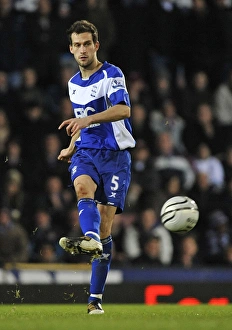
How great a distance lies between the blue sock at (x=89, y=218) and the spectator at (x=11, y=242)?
476 centimetres

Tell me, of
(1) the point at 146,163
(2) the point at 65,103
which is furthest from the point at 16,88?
(1) the point at 146,163

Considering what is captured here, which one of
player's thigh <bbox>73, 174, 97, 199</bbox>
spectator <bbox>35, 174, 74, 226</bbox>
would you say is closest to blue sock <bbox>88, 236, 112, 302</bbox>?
player's thigh <bbox>73, 174, 97, 199</bbox>

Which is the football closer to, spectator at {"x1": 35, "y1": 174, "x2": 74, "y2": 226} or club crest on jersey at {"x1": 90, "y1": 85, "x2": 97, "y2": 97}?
club crest on jersey at {"x1": 90, "y1": 85, "x2": 97, "y2": 97}

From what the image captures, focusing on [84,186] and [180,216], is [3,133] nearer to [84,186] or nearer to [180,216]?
[180,216]

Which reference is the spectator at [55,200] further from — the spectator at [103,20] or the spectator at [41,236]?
the spectator at [103,20]

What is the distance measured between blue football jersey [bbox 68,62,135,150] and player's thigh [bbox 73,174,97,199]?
407 millimetres

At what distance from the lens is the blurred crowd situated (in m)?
12.9

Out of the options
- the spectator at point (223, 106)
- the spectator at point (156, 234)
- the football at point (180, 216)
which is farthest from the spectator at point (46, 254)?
the football at point (180, 216)

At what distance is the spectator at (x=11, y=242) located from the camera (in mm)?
12188

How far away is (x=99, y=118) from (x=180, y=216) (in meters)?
1.28

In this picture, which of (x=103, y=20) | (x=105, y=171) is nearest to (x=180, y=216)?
(x=105, y=171)

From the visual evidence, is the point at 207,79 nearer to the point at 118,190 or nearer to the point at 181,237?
the point at 181,237

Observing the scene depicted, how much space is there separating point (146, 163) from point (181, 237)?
129 cm

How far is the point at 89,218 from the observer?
745cm
